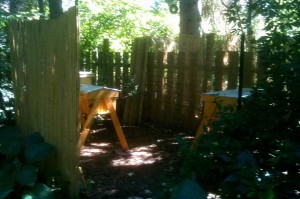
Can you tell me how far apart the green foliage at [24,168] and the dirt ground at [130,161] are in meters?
0.55

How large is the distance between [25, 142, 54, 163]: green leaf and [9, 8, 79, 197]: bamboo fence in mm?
166

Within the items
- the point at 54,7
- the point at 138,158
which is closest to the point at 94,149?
the point at 138,158

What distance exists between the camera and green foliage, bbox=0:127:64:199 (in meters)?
3.74

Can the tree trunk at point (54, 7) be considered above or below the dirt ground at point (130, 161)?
above

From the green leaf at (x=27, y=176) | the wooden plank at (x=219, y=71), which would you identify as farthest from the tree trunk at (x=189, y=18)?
the green leaf at (x=27, y=176)

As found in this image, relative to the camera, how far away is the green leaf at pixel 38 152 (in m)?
3.99

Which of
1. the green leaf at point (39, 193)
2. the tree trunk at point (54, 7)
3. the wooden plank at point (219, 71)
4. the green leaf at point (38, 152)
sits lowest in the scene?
the green leaf at point (39, 193)

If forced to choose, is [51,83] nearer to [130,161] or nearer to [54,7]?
[130,161]

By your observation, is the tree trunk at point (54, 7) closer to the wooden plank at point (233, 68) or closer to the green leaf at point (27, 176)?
the wooden plank at point (233, 68)

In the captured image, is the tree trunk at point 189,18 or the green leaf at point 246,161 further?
the tree trunk at point 189,18

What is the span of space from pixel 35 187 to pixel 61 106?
0.84 m

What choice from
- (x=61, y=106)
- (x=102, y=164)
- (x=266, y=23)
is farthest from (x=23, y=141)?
(x=266, y=23)

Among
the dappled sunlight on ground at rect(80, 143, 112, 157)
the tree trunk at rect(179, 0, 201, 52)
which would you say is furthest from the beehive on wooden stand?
the tree trunk at rect(179, 0, 201, 52)

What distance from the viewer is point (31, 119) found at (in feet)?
14.9
